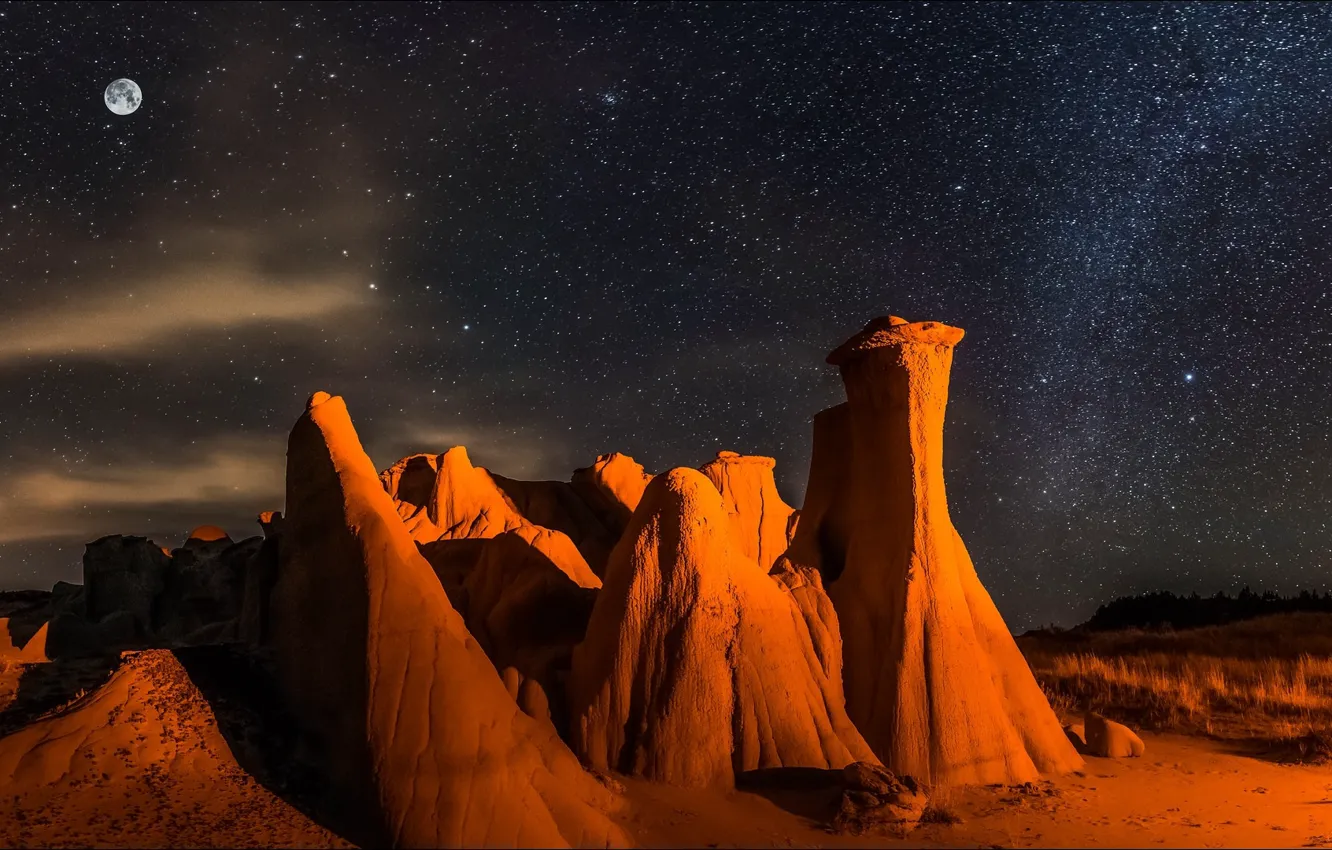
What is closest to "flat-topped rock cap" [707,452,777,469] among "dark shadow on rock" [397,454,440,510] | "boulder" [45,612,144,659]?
"dark shadow on rock" [397,454,440,510]

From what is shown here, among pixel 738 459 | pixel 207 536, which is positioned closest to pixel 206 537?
pixel 207 536

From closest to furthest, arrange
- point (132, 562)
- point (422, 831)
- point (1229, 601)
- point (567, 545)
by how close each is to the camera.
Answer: point (422, 831) < point (567, 545) < point (132, 562) < point (1229, 601)

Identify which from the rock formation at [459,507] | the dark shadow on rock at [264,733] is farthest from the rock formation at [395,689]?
the rock formation at [459,507]

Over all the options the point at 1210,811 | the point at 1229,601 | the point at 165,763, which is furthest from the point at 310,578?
the point at 1229,601

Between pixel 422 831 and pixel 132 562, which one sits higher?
pixel 132 562

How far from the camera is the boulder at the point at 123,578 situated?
33.4 meters

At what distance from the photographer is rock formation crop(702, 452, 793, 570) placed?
27328 mm

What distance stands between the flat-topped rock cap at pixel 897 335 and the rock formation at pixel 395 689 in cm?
850

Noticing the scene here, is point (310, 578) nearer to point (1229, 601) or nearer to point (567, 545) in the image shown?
point (567, 545)

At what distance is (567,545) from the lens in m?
18.2

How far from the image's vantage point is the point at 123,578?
34.0 m

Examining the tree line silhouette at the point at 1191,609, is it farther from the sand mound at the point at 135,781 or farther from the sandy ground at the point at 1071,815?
the sand mound at the point at 135,781

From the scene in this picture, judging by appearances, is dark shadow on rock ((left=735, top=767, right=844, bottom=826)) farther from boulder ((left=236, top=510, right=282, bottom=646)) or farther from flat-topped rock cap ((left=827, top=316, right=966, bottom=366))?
flat-topped rock cap ((left=827, top=316, right=966, bottom=366))

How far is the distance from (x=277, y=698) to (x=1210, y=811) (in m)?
11.8
